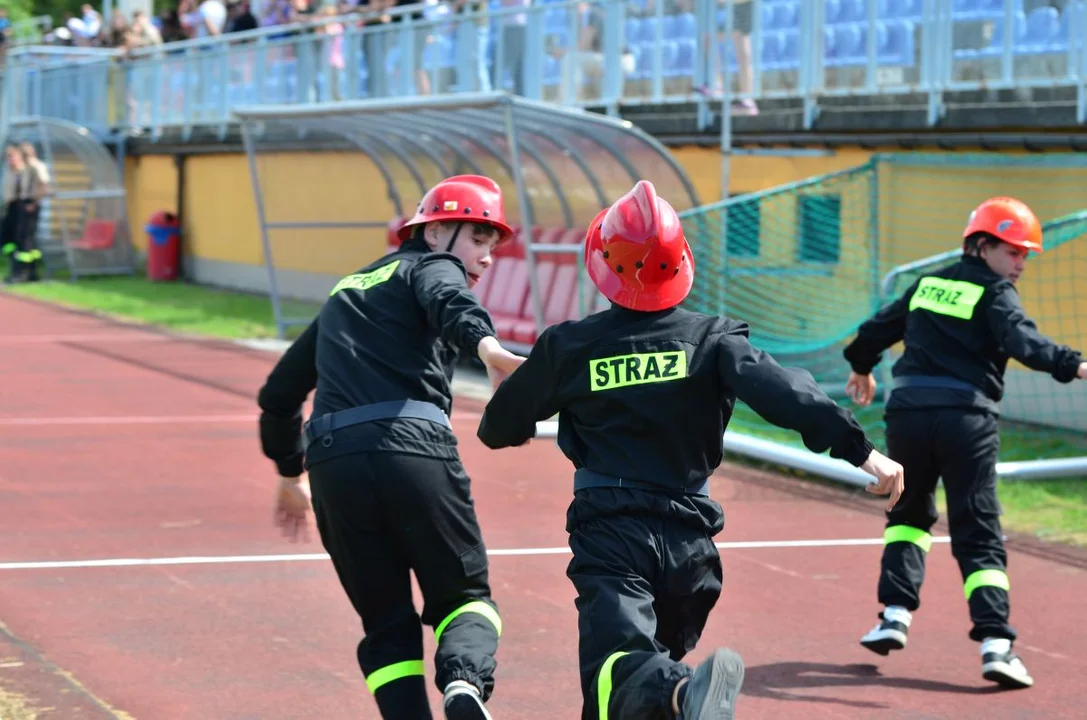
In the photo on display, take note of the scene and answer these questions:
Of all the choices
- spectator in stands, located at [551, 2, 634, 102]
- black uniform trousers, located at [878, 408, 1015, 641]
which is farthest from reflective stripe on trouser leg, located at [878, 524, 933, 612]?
spectator in stands, located at [551, 2, 634, 102]

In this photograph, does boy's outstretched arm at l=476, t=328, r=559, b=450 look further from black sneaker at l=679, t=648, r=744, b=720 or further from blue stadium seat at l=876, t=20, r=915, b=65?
blue stadium seat at l=876, t=20, r=915, b=65

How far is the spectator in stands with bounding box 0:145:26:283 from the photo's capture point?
28391 millimetres

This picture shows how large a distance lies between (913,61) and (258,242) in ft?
49.3

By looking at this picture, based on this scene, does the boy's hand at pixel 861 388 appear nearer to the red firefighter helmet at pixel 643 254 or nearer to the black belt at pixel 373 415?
the black belt at pixel 373 415

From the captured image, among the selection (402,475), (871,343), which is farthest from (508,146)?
(402,475)

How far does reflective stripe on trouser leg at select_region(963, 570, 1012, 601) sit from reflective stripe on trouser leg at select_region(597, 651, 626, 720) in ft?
8.64

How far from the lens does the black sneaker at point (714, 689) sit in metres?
3.73

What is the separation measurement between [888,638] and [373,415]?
8.40ft

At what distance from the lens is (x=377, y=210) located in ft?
76.0

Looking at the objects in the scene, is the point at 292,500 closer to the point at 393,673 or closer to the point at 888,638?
the point at 393,673

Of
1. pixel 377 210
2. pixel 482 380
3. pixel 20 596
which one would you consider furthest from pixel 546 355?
pixel 377 210

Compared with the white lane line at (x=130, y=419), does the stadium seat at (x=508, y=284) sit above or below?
above

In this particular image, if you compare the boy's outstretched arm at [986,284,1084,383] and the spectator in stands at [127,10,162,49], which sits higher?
the spectator in stands at [127,10,162,49]

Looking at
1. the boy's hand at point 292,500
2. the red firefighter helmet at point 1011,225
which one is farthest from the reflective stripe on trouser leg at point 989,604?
the boy's hand at point 292,500
